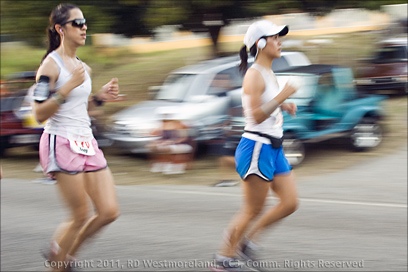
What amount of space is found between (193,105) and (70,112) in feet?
28.0

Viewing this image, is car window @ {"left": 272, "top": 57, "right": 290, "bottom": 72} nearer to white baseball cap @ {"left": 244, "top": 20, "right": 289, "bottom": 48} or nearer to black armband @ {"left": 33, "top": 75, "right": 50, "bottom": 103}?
white baseball cap @ {"left": 244, "top": 20, "right": 289, "bottom": 48}

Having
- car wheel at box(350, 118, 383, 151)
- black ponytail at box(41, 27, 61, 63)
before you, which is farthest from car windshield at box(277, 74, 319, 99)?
black ponytail at box(41, 27, 61, 63)

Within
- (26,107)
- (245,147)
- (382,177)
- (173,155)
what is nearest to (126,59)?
(26,107)

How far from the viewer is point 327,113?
13.5 metres

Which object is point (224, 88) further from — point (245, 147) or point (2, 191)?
point (245, 147)

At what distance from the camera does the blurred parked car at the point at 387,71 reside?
20203 mm

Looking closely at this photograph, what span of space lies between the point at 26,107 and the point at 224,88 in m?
3.56

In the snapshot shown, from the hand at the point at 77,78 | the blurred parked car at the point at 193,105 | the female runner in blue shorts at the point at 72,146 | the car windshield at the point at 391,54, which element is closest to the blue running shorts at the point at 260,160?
the female runner in blue shorts at the point at 72,146

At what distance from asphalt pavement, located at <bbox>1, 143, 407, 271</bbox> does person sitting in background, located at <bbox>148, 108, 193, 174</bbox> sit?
1353 millimetres

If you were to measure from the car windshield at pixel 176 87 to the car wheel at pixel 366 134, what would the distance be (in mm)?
3027

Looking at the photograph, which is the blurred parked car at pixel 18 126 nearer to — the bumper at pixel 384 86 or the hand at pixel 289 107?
the hand at pixel 289 107

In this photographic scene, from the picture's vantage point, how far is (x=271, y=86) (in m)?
5.68

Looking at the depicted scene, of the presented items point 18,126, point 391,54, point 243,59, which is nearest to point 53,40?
point 243,59

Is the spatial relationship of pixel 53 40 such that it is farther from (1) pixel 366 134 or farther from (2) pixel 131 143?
(1) pixel 366 134
